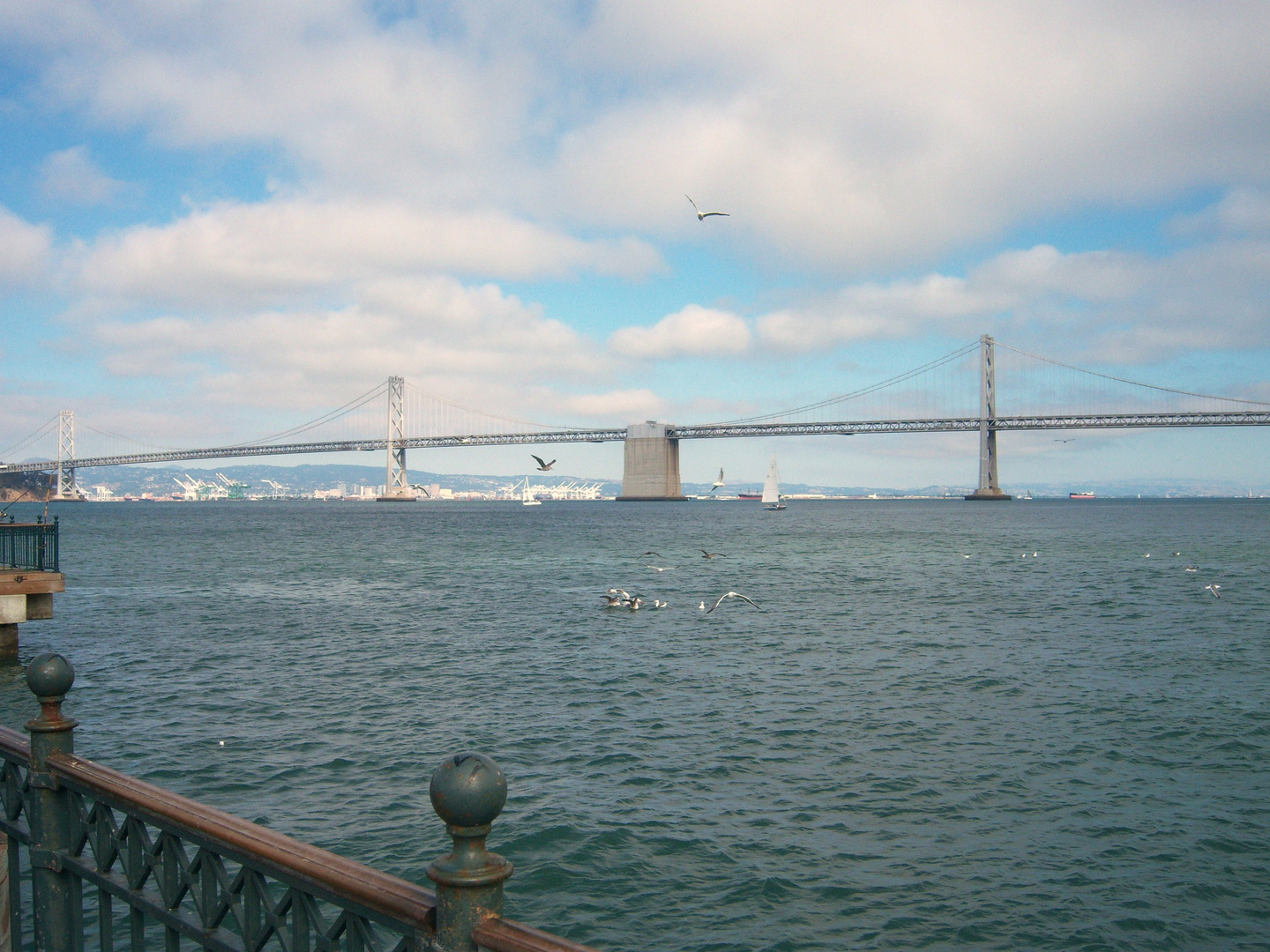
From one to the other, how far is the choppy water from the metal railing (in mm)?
4419

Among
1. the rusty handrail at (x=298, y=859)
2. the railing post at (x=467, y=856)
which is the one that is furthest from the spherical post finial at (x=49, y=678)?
the railing post at (x=467, y=856)

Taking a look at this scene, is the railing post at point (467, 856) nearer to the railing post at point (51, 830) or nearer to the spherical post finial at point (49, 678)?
the spherical post finial at point (49, 678)

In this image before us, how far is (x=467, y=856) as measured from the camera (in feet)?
6.55

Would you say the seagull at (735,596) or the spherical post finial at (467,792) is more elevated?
the spherical post finial at (467,792)

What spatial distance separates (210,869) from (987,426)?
127314mm

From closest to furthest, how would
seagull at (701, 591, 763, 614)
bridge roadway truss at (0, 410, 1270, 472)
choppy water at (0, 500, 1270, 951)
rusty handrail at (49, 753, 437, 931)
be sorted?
rusty handrail at (49, 753, 437, 931)
choppy water at (0, 500, 1270, 951)
seagull at (701, 591, 763, 614)
bridge roadway truss at (0, 410, 1270, 472)

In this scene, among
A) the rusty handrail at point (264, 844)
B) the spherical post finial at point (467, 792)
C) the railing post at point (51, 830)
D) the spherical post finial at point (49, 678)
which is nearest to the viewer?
the spherical post finial at point (467, 792)

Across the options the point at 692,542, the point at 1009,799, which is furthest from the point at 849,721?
the point at 692,542

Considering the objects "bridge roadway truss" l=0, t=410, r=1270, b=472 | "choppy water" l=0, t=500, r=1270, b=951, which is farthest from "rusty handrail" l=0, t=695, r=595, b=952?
"bridge roadway truss" l=0, t=410, r=1270, b=472

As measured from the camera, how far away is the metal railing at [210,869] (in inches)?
78.0

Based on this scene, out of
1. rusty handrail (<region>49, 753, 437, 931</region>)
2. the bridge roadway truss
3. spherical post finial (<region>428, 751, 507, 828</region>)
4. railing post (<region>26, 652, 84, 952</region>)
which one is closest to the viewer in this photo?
spherical post finial (<region>428, 751, 507, 828</region>)

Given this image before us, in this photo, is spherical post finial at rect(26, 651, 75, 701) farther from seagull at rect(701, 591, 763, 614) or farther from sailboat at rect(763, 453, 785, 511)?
sailboat at rect(763, 453, 785, 511)

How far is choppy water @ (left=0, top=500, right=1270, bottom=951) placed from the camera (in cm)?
736

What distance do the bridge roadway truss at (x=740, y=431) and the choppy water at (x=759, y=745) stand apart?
91875 millimetres
